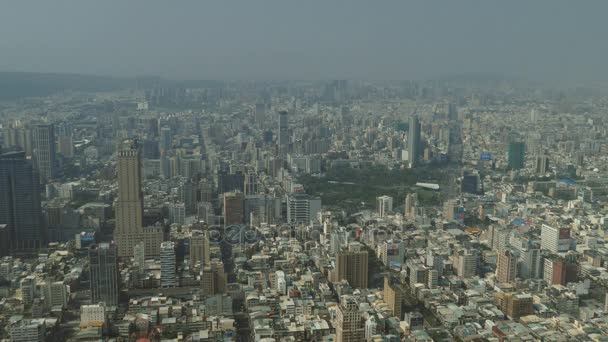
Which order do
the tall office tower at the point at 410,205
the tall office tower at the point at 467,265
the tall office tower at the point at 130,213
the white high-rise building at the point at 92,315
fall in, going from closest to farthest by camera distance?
1. the white high-rise building at the point at 92,315
2. the tall office tower at the point at 467,265
3. the tall office tower at the point at 130,213
4. the tall office tower at the point at 410,205

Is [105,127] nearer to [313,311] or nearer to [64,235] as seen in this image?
[64,235]

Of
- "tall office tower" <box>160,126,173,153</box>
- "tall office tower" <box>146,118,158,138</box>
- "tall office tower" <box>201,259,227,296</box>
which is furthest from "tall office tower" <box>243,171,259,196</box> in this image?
"tall office tower" <box>146,118,158,138</box>

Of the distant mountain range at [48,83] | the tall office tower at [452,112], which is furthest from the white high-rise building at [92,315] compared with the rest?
the tall office tower at [452,112]

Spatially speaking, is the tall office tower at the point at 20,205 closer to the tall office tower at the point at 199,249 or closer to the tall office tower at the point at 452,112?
the tall office tower at the point at 199,249

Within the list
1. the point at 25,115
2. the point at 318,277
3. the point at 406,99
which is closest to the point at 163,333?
the point at 318,277

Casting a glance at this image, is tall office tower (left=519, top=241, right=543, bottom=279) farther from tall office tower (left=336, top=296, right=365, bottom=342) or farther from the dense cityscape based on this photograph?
tall office tower (left=336, top=296, right=365, bottom=342)

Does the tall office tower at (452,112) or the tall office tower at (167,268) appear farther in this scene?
the tall office tower at (452,112)

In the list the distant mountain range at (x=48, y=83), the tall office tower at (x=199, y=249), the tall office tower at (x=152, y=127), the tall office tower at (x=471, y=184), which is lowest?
the tall office tower at (x=199, y=249)
